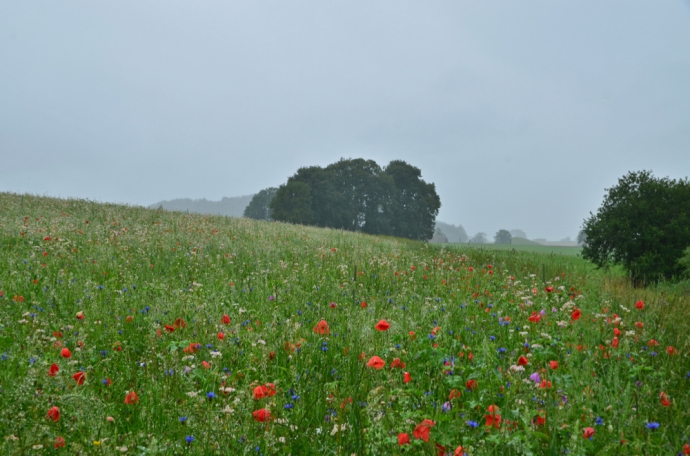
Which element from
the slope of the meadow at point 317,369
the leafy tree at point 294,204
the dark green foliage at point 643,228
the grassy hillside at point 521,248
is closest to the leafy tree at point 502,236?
the grassy hillside at point 521,248

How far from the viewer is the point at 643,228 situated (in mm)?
14273

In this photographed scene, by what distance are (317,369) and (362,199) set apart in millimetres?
43933

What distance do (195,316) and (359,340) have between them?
1.91 metres

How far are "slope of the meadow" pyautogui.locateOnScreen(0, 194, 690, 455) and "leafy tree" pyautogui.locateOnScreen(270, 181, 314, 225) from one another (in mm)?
32751

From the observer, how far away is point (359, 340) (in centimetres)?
372

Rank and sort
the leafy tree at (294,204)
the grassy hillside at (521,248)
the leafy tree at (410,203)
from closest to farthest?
the grassy hillside at (521,248), the leafy tree at (294,204), the leafy tree at (410,203)

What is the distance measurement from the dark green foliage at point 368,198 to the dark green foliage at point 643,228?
2922cm

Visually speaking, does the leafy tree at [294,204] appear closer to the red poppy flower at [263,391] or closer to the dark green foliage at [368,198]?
the dark green foliage at [368,198]

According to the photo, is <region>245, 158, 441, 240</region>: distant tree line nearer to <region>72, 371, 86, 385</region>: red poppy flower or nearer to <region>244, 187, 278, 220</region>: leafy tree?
<region>244, 187, 278, 220</region>: leafy tree

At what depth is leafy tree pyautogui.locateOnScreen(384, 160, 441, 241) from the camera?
46875 mm

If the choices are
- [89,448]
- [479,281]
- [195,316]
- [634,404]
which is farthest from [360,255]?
[89,448]

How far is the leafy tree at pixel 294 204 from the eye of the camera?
4031 centimetres

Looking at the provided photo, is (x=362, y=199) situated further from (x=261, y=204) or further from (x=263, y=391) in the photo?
(x=263, y=391)

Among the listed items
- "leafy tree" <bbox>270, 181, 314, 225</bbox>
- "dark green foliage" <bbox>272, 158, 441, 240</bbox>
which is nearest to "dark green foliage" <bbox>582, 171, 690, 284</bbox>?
"leafy tree" <bbox>270, 181, 314, 225</bbox>
